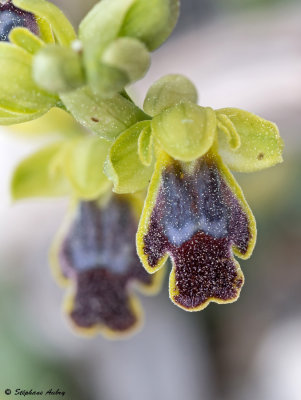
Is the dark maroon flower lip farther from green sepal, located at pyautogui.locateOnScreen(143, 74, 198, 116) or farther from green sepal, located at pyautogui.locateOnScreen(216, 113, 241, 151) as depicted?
green sepal, located at pyautogui.locateOnScreen(216, 113, 241, 151)

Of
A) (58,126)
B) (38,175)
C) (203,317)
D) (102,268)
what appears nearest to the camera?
(102,268)

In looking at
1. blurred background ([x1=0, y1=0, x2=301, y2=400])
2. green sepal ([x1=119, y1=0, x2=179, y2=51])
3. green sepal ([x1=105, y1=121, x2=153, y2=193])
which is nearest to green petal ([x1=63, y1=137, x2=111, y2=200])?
green sepal ([x1=105, y1=121, x2=153, y2=193])

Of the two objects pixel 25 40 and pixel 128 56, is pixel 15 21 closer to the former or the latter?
pixel 25 40

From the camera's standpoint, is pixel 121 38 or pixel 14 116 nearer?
pixel 121 38

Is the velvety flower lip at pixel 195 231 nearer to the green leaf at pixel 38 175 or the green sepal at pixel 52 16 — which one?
the green sepal at pixel 52 16

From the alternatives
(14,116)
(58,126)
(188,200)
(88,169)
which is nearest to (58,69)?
(14,116)

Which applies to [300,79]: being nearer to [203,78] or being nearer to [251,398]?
[203,78]

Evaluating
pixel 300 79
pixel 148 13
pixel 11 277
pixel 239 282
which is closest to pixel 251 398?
pixel 11 277
